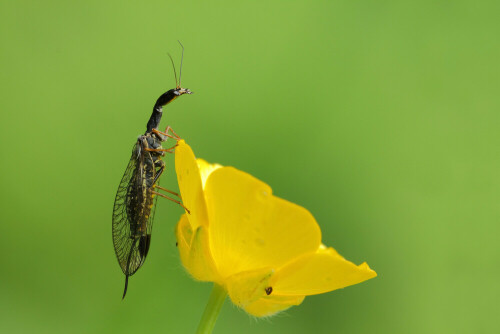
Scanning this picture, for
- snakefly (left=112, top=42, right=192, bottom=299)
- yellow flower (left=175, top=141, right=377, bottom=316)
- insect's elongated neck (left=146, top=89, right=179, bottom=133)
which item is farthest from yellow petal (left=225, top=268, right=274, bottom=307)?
insect's elongated neck (left=146, top=89, right=179, bottom=133)

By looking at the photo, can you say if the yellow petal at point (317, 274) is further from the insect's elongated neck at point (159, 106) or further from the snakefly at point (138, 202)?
the insect's elongated neck at point (159, 106)

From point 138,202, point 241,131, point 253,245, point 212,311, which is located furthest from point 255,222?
point 241,131

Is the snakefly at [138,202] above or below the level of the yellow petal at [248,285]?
below

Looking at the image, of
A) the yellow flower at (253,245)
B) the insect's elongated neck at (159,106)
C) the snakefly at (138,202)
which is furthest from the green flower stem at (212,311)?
the insect's elongated neck at (159,106)

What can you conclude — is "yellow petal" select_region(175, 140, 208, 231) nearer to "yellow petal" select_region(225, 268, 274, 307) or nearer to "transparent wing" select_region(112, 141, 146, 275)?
"yellow petal" select_region(225, 268, 274, 307)

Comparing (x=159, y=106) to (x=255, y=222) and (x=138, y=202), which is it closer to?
(x=138, y=202)

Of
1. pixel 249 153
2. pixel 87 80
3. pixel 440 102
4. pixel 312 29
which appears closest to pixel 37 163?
pixel 87 80

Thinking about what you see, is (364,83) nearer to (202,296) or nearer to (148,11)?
(148,11)

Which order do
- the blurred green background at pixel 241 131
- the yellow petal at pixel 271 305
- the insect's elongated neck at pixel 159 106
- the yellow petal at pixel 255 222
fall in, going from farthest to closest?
the blurred green background at pixel 241 131, the insect's elongated neck at pixel 159 106, the yellow petal at pixel 271 305, the yellow petal at pixel 255 222
